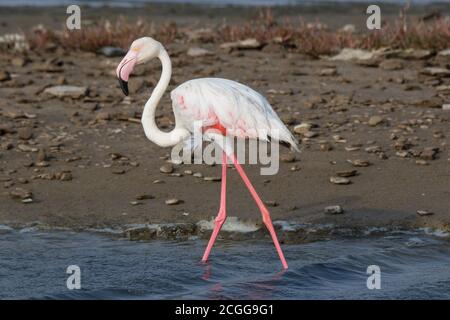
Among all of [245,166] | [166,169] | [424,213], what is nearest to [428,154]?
[424,213]

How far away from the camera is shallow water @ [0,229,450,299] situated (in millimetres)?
7008

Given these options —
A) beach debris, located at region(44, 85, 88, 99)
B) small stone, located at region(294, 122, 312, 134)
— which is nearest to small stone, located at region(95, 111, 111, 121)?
beach debris, located at region(44, 85, 88, 99)

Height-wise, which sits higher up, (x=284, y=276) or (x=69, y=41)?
(x=69, y=41)

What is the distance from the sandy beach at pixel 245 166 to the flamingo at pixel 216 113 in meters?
0.75

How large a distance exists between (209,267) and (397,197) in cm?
210

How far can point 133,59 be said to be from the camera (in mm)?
8023

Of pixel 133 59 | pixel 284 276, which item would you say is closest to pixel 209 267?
pixel 284 276

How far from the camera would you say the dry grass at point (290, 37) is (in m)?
13.2

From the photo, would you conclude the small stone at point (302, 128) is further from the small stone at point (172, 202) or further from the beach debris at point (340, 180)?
the small stone at point (172, 202)

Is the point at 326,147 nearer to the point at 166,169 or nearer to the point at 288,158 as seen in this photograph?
the point at 288,158

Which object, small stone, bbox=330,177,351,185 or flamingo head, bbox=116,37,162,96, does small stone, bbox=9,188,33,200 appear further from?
small stone, bbox=330,177,351,185

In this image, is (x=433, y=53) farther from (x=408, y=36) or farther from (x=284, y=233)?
(x=284, y=233)

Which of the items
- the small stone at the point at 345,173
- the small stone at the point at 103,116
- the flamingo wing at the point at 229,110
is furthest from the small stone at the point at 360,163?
the small stone at the point at 103,116
